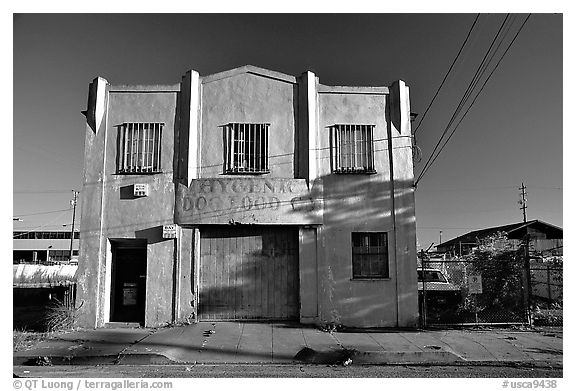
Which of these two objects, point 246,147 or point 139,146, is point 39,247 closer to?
point 139,146

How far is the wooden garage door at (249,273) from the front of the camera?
44.1 feet

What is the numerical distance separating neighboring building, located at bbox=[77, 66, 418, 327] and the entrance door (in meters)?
0.03

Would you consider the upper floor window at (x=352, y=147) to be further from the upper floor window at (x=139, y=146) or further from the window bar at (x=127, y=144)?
the window bar at (x=127, y=144)

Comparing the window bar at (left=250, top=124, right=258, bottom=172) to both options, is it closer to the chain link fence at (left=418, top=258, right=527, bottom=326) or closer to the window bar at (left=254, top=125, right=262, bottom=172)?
the window bar at (left=254, top=125, right=262, bottom=172)

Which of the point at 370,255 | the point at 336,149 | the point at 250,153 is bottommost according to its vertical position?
the point at 370,255

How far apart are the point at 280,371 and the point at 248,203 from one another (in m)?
5.59

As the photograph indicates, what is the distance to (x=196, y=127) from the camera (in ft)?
45.4

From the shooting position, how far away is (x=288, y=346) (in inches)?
423

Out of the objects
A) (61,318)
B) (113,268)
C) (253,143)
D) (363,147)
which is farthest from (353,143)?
(61,318)

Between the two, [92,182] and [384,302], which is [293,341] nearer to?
[384,302]

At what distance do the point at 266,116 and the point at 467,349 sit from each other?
8.01 m

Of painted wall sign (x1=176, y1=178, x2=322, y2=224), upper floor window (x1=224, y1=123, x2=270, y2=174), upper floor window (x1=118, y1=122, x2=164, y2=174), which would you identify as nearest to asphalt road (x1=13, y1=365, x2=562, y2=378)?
painted wall sign (x1=176, y1=178, x2=322, y2=224)

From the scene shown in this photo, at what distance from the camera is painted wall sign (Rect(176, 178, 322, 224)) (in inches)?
527
